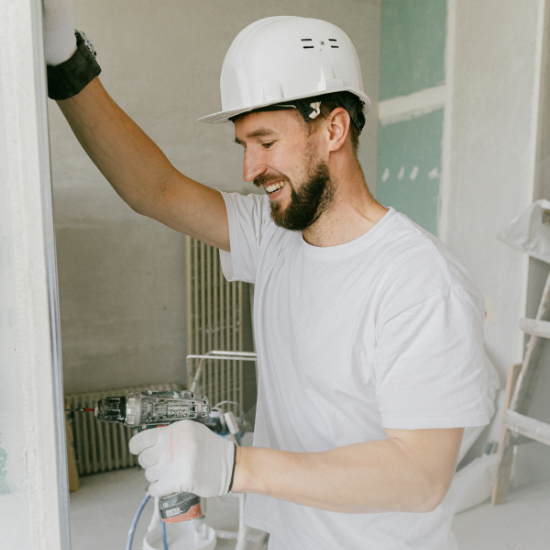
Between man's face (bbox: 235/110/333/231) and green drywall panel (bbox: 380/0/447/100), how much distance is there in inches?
113

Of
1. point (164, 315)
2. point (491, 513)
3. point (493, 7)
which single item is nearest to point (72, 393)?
point (164, 315)

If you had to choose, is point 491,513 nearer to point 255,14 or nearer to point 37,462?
point 37,462

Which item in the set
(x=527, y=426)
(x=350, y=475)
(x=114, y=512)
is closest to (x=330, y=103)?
(x=350, y=475)

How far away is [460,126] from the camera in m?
3.42

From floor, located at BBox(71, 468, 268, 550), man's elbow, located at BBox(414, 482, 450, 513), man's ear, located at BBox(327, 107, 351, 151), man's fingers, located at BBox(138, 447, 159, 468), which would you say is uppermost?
man's ear, located at BBox(327, 107, 351, 151)

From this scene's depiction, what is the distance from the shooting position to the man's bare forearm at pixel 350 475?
0.79 meters

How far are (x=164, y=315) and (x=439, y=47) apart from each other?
2658 millimetres

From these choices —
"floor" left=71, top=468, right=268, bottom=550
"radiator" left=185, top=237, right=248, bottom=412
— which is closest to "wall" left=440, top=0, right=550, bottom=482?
"radiator" left=185, top=237, right=248, bottom=412

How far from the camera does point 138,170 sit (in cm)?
113

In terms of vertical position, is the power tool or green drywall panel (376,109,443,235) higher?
green drywall panel (376,109,443,235)

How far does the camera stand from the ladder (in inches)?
109

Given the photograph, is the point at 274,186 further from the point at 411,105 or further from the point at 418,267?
the point at 411,105

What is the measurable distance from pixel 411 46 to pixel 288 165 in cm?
326

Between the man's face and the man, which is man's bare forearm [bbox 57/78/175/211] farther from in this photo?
the man's face
